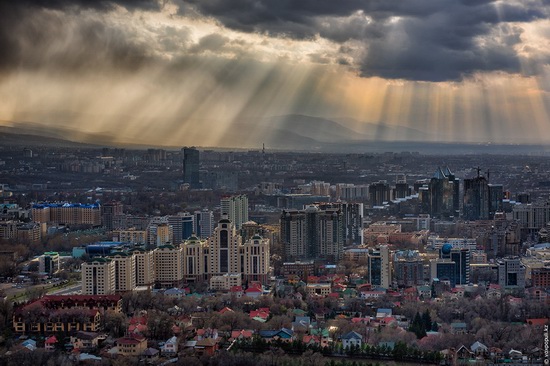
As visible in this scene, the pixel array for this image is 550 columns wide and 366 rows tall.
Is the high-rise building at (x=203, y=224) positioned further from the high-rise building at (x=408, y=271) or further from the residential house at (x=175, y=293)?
the residential house at (x=175, y=293)

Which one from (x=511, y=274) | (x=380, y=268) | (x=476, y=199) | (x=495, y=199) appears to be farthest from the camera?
(x=495, y=199)

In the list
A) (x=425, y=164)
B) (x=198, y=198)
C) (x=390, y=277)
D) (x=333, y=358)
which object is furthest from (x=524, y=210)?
(x=425, y=164)

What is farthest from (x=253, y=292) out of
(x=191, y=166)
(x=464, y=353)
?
(x=191, y=166)

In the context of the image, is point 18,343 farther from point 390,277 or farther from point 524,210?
point 524,210

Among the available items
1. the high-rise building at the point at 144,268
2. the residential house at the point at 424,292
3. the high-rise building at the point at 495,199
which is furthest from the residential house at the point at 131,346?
the high-rise building at the point at 495,199

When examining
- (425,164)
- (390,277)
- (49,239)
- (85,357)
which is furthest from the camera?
(425,164)

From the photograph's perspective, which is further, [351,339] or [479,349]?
[351,339]

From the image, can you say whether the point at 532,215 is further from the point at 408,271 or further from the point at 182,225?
the point at 182,225
